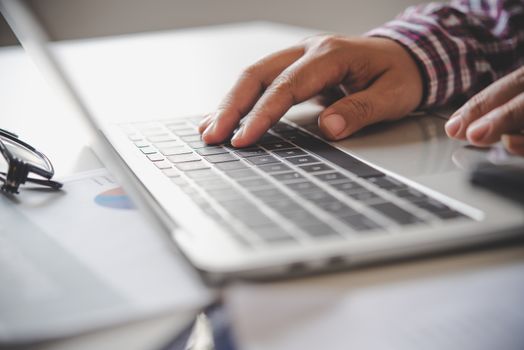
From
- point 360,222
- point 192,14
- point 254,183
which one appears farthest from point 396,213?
point 192,14

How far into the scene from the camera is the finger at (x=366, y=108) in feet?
2.21

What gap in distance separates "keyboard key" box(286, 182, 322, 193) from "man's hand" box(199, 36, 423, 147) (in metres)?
0.16

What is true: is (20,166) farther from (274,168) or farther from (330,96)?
(330,96)

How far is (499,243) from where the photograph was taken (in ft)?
1.35

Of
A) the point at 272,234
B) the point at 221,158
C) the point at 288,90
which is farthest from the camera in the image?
the point at 288,90

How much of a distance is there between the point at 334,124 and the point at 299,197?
8.7 inches

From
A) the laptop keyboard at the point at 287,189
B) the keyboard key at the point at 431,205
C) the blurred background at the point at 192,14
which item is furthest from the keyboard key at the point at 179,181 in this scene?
the blurred background at the point at 192,14

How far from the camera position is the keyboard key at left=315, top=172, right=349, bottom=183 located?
0.52 metres

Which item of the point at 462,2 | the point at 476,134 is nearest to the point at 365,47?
the point at 476,134

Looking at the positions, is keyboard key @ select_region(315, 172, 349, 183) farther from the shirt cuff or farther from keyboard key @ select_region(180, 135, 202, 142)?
the shirt cuff

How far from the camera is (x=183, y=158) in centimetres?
61

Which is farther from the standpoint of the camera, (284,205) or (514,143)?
(514,143)

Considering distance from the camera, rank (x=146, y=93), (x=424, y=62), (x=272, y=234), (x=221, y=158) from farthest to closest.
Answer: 1. (x=146, y=93)
2. (x=424, y=62)
3. (x=221, y=158)
4. (x=272, y=234)

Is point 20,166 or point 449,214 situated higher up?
point 20,166
